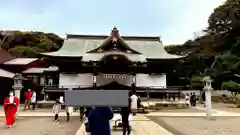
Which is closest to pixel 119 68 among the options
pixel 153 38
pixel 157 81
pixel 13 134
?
pixel 157 81

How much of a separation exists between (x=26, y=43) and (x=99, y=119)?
60.4 metres

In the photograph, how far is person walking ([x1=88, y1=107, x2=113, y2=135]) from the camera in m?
5.83

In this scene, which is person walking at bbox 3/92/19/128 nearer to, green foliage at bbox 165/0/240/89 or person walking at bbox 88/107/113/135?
person walking at bbox 88/107/113/135

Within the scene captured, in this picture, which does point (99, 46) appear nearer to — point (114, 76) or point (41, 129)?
point (114, 76)

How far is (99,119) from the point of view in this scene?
584cm

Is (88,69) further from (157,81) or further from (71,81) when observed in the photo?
(157,81)

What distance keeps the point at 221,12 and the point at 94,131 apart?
49545 mm

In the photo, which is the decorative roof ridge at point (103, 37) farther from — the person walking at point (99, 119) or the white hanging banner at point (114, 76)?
the person walking at point (99, 119)

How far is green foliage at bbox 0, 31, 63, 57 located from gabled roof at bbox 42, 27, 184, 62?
63.4 feet

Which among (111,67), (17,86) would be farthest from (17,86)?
(111,67)

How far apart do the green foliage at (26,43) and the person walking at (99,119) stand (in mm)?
53909

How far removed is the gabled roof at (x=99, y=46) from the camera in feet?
112

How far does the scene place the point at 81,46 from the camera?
130 ft

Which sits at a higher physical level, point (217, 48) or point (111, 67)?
point (217, 48)
